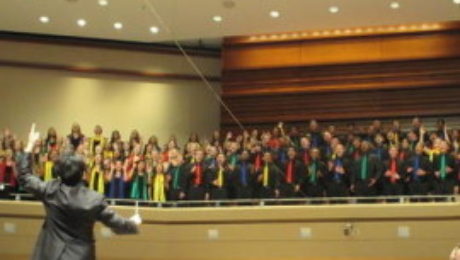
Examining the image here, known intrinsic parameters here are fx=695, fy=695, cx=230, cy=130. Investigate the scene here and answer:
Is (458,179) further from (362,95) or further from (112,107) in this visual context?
(112,107)

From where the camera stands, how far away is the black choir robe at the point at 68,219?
A: 2.62 meters

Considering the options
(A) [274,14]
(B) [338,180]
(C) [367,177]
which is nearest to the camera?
(C) [367,177]

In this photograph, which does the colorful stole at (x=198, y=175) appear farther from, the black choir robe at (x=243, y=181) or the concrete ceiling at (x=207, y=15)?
the concrete ceiling at (x=207, y=15)

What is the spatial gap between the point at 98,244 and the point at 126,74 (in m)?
5.53

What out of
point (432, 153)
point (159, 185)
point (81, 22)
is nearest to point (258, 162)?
point (159, 185)

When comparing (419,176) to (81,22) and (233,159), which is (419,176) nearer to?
(233,159)

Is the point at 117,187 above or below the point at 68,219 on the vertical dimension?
above

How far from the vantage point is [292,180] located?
8820 millimetres

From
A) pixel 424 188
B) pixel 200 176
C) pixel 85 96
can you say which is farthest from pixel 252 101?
pixel 424 188

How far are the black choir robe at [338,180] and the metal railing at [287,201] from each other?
0.61m

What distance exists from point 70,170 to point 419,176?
6.31 m

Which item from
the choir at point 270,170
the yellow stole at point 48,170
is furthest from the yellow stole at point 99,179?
the yellow stole at point 48,170

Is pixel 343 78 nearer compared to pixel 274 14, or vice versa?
pixel 274 14

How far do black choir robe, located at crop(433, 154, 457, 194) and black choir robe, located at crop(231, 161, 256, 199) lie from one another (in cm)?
223
